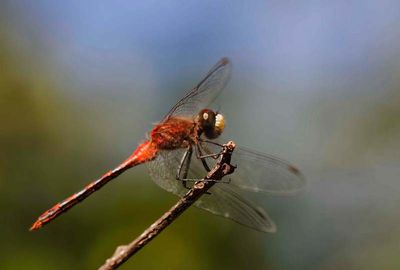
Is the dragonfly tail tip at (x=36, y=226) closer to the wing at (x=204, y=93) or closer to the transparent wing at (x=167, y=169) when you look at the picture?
the transparent wing at (x=167, y=169)

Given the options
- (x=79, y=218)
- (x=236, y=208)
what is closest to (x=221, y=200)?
(x=236, y=208)

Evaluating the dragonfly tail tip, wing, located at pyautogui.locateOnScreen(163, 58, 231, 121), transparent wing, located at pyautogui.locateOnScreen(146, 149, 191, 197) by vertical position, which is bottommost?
the dragonfly tail tip

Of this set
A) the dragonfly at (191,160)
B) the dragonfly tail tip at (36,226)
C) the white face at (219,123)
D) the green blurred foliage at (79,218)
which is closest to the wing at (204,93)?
the dragonfly at (191,160)

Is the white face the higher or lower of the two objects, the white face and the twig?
the higher

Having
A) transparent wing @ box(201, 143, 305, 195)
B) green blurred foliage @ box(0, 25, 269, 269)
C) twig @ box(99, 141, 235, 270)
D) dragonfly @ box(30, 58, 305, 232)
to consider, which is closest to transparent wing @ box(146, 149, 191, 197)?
dragonfly @ box(30, 58, 305, 232)

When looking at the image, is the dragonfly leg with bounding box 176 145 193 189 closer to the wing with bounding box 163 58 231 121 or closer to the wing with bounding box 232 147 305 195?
the wing with bounding box 163 58 231 121

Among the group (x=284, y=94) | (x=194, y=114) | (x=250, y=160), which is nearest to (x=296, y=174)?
(x=250, y=160)
